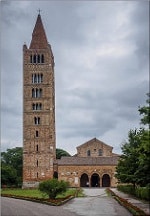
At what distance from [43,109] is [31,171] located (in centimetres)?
1021

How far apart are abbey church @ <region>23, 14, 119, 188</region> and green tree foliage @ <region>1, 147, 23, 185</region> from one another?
2939 mm

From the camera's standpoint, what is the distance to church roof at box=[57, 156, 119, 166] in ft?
248

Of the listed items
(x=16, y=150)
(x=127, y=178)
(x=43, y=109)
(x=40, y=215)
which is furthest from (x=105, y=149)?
(x=40, y=215)

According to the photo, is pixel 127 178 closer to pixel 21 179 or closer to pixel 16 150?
pixel 21 179

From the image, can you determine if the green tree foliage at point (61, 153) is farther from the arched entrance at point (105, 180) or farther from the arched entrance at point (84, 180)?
the arched entrance at point (105, 180)

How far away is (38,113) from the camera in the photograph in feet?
245

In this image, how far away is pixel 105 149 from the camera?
83.9m

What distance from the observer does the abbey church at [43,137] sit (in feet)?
237

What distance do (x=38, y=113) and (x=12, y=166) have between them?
1502 cm

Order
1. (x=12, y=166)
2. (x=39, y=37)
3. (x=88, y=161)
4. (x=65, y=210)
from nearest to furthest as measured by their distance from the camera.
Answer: (x=65, y=210) < (x=88, y=161) < (x=39, y=37) < (x=12, y=166)

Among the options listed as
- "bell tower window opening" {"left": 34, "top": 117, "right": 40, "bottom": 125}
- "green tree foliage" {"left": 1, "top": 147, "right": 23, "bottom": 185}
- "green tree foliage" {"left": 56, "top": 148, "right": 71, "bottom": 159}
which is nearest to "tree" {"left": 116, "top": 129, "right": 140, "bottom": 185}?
"green tree foliage" {"left": 1, "top": 147, "right": 23, "bottom": 185}

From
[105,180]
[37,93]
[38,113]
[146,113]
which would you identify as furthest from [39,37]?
[146,113]

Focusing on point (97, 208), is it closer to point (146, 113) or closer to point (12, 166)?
point (146, 113)

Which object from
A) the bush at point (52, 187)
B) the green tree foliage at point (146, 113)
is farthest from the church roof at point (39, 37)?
the green tree foliage at point (146, 113)
